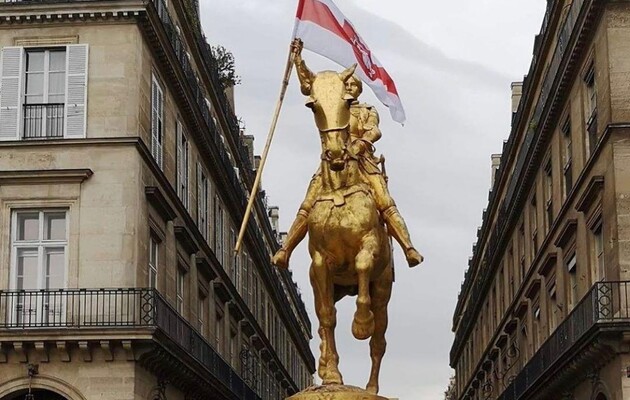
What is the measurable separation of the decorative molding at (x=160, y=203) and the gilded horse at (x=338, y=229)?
2097 cm

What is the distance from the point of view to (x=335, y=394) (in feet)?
37.4

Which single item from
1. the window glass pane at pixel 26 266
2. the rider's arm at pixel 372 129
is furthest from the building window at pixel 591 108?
the rider's arm at pixel 372 129

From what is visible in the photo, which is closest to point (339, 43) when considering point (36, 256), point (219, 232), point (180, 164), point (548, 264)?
point (36, 256)

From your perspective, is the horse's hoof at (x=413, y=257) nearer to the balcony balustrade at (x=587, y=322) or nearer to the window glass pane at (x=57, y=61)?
the balcony balustrade at (x=587, y=322)

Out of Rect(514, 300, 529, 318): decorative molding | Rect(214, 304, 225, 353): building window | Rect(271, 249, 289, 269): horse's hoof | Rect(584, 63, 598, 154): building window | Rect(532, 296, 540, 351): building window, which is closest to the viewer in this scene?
Rect(271, 249, 289, 269): horse's hoof

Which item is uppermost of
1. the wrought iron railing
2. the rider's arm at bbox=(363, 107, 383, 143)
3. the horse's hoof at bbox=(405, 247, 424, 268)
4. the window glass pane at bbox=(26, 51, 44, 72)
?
the wrought iron railing

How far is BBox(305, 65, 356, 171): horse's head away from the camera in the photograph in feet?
39.2

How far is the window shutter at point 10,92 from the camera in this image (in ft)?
107

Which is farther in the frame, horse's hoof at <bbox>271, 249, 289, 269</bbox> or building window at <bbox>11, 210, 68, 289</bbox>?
building window at <bbox>11, 210, 68, 289</bbox>

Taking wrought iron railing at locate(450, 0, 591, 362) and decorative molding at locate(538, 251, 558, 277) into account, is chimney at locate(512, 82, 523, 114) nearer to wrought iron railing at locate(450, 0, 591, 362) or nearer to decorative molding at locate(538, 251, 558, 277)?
wrought iron railing at locate(450, 0, 591, 362)

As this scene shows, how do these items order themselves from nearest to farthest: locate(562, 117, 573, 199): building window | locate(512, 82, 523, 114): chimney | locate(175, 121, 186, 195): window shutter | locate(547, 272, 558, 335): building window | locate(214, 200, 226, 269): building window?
1. locate(562, 117, 573, 199): building window
2. locate(175, 121, 186, 195): window shutter
3. locate(547, 272, 558, 335): building window
4. locate(214, 200, 226, 269): building window
5. locate(512, 82, 523, 114): chimney

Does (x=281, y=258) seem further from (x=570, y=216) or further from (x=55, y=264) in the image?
(x=570, y=216)

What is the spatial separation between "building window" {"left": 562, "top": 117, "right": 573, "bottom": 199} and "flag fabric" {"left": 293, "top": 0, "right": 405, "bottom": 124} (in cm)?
2334

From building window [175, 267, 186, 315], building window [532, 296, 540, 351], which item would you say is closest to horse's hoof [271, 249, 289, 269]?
building window [175, 267, 186, 315]
